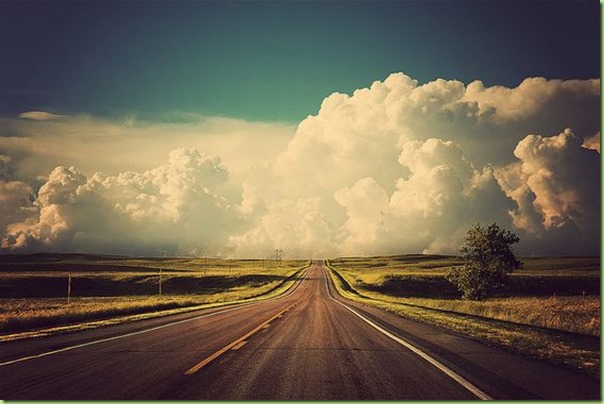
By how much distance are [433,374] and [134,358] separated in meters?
6.87

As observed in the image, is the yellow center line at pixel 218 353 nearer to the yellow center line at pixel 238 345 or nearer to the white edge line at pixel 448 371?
the yellow center line at pixel 238 345

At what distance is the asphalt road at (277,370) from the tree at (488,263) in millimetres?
34438

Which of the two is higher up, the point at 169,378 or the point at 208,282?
the point at 169,378

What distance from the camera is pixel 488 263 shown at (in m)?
44.9

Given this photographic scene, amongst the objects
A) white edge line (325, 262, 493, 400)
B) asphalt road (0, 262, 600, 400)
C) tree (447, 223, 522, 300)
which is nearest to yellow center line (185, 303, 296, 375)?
asphalt road (0, 262, 600, 400)

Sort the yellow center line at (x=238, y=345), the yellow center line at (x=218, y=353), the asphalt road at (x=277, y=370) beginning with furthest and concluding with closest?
1. the yellow center line at (x=238, y=345)
2. the yellow center line at (x=218, y=353)
3. the asphalt road at (x=277, y=370)

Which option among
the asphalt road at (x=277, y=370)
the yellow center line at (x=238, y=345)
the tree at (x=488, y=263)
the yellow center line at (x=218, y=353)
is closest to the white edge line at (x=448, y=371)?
the asphalt road at (x=277, y=370)

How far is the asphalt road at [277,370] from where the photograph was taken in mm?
7055

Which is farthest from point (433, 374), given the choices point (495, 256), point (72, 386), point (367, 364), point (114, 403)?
point (495, 256)

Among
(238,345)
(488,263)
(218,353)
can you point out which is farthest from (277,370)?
(488,263)

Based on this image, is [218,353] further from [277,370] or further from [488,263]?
[488,263]

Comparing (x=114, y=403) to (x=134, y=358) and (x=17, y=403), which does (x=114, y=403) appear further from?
(x=134, y=358)

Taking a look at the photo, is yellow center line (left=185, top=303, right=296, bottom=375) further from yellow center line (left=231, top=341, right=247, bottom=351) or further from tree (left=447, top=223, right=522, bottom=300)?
tree (left=447, top=223, right=522, bottom=300)

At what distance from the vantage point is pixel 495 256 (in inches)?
1762
